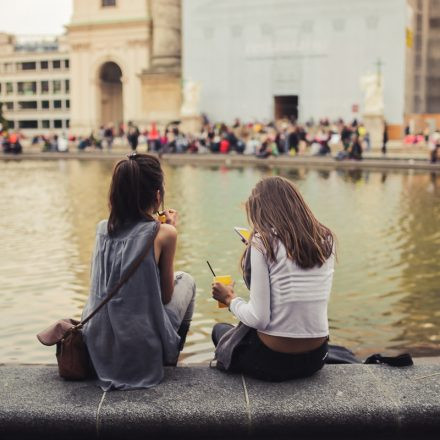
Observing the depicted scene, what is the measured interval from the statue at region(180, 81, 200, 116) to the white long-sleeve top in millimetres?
39369

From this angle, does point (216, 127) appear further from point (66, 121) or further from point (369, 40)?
point (66, 121)

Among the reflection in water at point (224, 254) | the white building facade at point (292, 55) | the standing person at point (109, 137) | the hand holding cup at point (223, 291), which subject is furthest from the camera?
the standing person at point (109, 137)

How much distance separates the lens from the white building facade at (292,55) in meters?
40.0

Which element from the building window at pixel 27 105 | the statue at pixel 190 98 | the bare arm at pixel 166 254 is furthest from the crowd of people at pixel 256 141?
the building window at pixel 27 105

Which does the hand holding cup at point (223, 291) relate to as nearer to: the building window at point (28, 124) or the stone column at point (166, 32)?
the stone column at point (166, 32)

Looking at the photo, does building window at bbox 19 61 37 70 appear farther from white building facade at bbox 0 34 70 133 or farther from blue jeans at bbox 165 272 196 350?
blue jeans at bbox 165 272 196 350

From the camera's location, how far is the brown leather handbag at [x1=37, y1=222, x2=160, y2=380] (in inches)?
144

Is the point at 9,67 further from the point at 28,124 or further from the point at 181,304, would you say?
the point at 181,304

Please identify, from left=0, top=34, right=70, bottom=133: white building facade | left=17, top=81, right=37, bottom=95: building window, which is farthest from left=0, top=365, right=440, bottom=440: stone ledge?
left=17, top=81, right=37, bottom=95: building window

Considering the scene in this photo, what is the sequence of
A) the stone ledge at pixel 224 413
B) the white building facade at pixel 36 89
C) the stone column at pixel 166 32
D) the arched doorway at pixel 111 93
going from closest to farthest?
the stone ledge at pixel 224 413, the stone column at pixel 166 32, the arched doorway at pixel 111 93, the white building facade at pixel 36 89

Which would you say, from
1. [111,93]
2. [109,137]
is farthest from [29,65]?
[109,137]

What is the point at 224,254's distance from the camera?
366 inches

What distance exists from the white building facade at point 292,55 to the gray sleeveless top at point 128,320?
36.2m

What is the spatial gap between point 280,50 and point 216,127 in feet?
21.7
